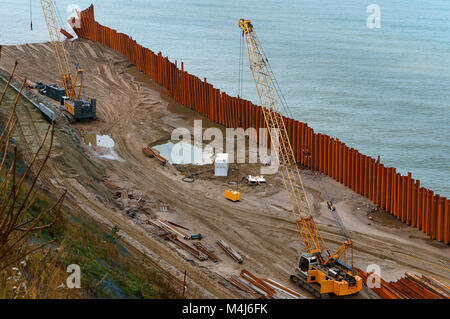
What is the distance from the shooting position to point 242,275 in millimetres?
28484

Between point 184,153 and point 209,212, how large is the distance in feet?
35.8

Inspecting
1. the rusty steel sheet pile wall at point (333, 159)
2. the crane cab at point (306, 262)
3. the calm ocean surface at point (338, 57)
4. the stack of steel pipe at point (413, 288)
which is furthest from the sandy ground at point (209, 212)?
the calm ocean surface at point (338, 57)

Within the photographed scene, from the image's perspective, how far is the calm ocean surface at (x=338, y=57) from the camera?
189ft

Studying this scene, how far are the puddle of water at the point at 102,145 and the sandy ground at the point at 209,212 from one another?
318mm

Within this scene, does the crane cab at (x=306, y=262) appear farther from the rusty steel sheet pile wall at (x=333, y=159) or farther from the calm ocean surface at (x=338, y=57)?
the calm ocean surface at (x=338, y=57)

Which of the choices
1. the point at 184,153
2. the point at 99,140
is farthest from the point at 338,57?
the point at 99,140

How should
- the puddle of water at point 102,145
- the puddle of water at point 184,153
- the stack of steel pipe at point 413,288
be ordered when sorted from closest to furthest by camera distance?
the stack of steel pipe at point 413,288 → the puddle of water at point 102,145 → the puddle of water at point 184,153

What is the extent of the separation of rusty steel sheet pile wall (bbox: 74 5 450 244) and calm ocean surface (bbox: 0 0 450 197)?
9.67m

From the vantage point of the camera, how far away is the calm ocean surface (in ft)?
189

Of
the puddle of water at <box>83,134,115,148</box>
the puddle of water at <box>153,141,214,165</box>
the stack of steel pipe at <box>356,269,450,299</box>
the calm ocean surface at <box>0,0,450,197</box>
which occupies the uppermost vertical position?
the calm ocean surface at <box>0,0,450,197</box>

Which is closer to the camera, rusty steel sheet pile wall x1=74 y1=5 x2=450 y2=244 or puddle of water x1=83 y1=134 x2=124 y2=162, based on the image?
rusty steel sheet pile wall x1=74 y1=5 x2=450 y2=244

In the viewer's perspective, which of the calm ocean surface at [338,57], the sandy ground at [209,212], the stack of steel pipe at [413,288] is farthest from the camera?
the calm ocean surface at [338,57]

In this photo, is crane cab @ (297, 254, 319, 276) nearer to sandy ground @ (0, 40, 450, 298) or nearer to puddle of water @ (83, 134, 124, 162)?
sandy ground @ (0, 40, 450, 298)

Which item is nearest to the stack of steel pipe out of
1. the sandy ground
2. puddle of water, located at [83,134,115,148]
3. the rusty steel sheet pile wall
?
the sandy ground
